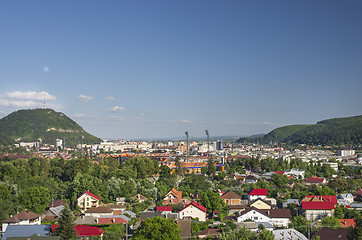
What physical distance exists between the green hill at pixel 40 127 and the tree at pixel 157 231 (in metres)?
103

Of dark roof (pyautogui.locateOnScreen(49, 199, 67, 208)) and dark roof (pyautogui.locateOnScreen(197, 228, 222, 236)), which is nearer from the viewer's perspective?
dark roof (pyautogui.locateOnScreen(197, 228, 222, 236))

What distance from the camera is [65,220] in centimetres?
1752

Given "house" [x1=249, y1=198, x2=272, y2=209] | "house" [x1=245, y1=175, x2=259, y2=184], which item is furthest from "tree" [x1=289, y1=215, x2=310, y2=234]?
"house" [x1=245, y1=175, x2=259, y2=184]

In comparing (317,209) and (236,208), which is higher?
(317,209)

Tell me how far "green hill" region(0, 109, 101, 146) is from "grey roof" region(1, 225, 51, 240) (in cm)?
9881

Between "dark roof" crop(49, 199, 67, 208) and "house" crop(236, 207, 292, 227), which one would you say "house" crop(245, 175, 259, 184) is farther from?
"dark roof" crop(49, 199, 67, 208)

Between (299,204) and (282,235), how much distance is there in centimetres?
914

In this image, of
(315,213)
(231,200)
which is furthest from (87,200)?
(315,213)

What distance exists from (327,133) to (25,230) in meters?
114

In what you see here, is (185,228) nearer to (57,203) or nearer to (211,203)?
(211,203)

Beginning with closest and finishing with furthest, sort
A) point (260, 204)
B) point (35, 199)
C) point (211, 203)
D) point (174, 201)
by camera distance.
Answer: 1. point (35, 199)
2. point (211, 203)
3. point (260, 204)
4. point (174, 201)

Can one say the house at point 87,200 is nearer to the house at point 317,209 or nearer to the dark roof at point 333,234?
the house at point 317,209

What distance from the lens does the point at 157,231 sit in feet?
50.9

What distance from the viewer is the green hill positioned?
380 feet
